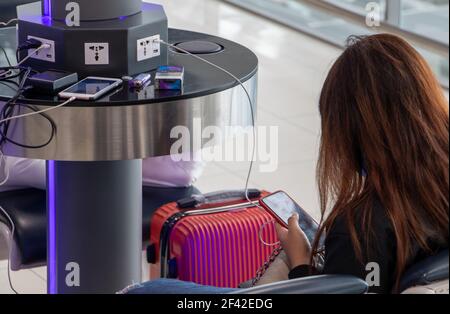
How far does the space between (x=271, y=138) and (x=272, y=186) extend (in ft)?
1.74

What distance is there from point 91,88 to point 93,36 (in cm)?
14

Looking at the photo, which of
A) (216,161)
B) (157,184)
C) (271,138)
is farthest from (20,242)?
(271,138)

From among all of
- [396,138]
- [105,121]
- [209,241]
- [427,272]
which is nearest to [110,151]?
[105,121]

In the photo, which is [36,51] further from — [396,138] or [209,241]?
[396,138]

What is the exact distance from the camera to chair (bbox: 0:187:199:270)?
2.61 m

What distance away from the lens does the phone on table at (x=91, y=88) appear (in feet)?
7.14

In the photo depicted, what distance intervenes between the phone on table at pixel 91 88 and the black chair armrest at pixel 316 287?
72 centimetres

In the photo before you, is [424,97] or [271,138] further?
[271,138]

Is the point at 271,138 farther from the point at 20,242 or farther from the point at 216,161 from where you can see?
the point at 20,242

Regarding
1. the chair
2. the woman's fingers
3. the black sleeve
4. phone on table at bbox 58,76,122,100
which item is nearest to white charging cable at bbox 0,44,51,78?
phone on table at bbox 58,76,122,100

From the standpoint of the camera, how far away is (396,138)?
5.65 feet

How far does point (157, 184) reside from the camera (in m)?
2.91

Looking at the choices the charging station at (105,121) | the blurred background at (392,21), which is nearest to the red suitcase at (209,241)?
the charging station at (105,121)

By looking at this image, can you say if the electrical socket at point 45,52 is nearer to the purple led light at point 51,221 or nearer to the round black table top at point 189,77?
the round black table top at point 189,77
